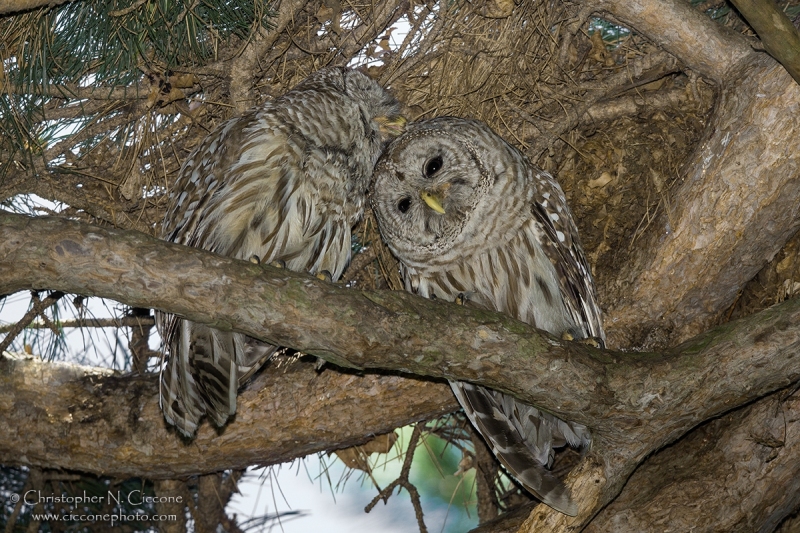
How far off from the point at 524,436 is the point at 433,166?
1.37m

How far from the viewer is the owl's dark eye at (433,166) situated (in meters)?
4.12

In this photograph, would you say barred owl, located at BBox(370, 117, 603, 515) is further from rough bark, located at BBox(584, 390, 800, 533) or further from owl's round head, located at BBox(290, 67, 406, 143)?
rough bark, located at BBox(584, 390, 800, 533)

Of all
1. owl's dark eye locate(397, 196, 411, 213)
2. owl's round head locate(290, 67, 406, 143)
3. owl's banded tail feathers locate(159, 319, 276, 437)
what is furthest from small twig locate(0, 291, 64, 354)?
owl's dark eye locate(397, 196, 411, 213)

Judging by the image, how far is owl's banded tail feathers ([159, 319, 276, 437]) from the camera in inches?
141

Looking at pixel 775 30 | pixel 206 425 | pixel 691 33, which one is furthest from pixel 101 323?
pixel 775 30

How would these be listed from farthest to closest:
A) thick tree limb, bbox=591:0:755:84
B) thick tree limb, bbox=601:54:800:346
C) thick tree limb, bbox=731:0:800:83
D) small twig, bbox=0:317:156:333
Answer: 1. small twig, bbox=0:317:156:333
2. thick tree limb, bbox=591:0:755:84
3. thick tree limb, bbox=601:54:800:346
4. thick tree limb, bbox=731:0:800:83

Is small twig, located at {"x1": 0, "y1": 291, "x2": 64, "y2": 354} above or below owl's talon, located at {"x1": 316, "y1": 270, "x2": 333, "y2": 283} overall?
above

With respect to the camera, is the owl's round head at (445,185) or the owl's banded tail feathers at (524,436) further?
the owl's round head at (445,185)

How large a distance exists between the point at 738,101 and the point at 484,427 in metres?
1.78

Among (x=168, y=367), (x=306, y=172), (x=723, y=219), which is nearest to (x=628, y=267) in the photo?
(x=723, y=219)

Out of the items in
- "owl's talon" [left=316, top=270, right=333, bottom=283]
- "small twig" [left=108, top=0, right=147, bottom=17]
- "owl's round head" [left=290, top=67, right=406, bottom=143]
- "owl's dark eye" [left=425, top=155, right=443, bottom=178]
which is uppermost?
"small twig" [left=108, top=0, right=147, bottom=17]

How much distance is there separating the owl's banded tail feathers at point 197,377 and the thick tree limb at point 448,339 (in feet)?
3.09

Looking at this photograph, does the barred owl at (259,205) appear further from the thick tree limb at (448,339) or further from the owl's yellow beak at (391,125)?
the thick tree limb at (448,339)

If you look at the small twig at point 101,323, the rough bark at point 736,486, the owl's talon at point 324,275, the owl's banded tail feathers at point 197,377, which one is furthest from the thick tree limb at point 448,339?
the small twig at point 101,323
